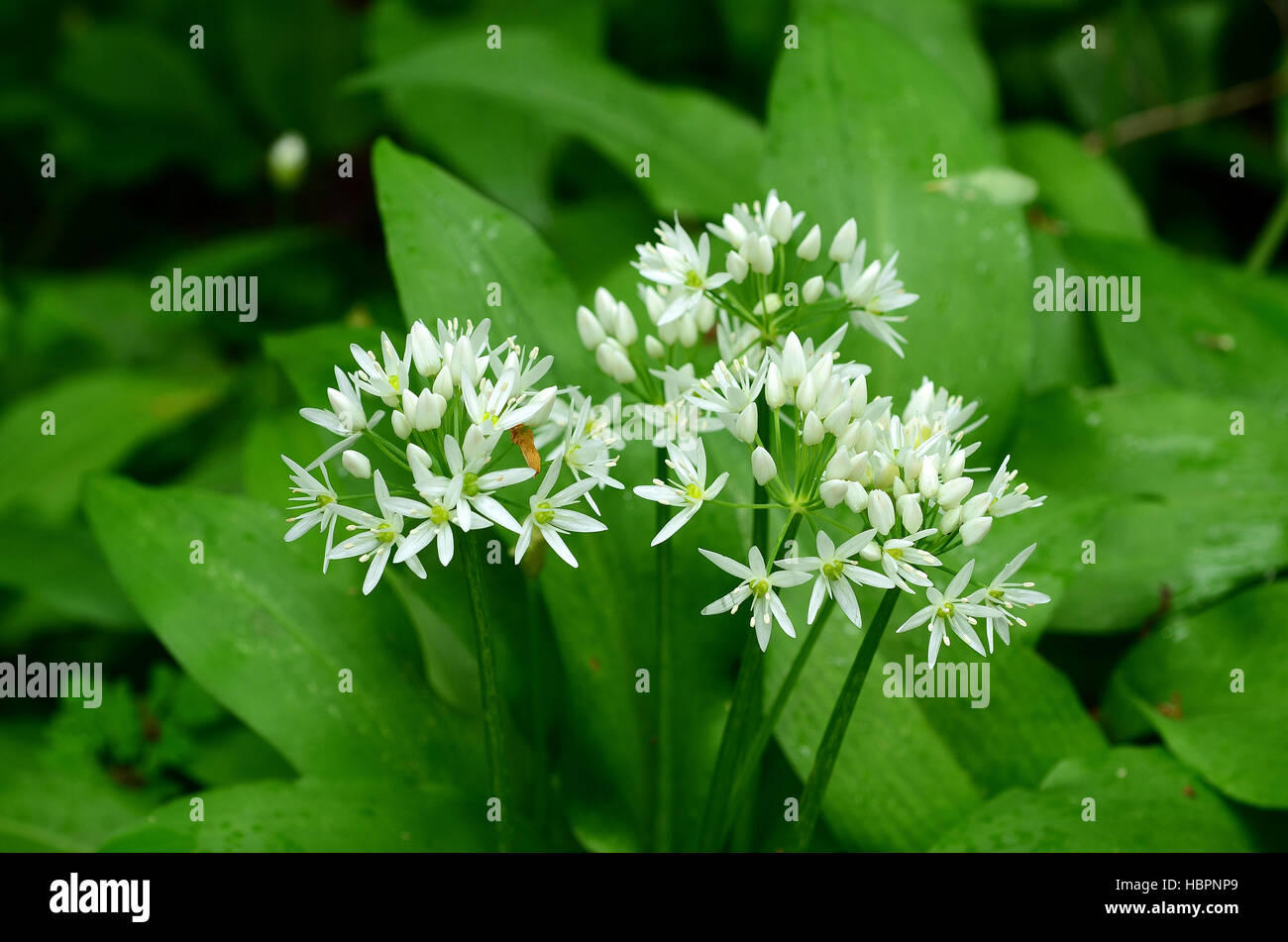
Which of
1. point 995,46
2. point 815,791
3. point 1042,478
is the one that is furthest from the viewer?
point 995,46

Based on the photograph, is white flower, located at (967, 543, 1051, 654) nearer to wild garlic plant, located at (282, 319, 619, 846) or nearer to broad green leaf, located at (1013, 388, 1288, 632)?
wild garlic plant, located at (282, 319, 619, 846)

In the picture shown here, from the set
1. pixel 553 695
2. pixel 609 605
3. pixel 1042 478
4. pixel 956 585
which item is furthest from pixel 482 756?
pixel 1042 478

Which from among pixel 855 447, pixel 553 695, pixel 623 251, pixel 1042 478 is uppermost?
pixel 623 251

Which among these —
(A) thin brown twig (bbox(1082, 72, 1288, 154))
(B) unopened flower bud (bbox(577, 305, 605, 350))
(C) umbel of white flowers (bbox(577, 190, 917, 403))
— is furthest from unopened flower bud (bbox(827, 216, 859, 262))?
(A) thin brown twig (bbox(1082, 72, 1288, 154))

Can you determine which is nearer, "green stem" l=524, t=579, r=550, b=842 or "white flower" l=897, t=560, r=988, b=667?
"white flower" l=897, t=560, r=988, b=667

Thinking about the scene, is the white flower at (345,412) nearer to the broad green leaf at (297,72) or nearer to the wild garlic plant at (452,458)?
the wild garlic plant at (452,458)
